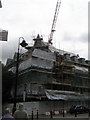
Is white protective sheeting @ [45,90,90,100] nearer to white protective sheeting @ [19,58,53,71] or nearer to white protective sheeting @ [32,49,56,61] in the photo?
white protective sheeting @ [19,58,53,71]

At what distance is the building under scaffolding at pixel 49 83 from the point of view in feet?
184

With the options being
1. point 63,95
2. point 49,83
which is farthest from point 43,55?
point 63,95

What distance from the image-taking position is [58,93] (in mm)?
59500

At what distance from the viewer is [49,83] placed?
59.9 metres

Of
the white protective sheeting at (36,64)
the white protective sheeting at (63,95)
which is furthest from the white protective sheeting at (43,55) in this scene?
the white protective sheeting at (63,95)

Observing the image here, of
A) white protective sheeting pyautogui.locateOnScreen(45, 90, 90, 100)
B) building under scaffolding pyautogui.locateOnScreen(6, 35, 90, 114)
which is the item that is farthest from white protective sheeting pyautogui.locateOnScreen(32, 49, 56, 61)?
white protective sheeting pyautogui.locateOnScreen(45, 90, 90, 100)

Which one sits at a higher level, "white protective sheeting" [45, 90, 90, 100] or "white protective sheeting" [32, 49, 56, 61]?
"white protective sheeting" [32, 49, 56, 61]

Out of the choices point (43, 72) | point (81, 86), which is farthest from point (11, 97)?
point (81, 86)

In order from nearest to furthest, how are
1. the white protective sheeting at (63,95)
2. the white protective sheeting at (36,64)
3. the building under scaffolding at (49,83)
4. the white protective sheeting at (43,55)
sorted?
the white protective sheeting at (63,95) → the building under scaffolding at (49,83) → the white protective sheeting at (36,64) → the white protective sheeting at (43,55)

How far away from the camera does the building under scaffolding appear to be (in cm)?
5623

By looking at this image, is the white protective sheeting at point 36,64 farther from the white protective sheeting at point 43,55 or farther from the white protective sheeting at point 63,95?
the white protective sheeting at point 63,95

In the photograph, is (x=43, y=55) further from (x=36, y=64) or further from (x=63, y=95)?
(x=63, y=95)

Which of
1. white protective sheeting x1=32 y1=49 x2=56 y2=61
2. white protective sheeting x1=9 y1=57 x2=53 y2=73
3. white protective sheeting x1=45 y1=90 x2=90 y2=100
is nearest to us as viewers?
white protective sheeting x1=45 y1=90 x2=90 y2=100

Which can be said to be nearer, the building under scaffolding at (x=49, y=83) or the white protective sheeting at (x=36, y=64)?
the building under scaffolding at (x=49, y=83)
